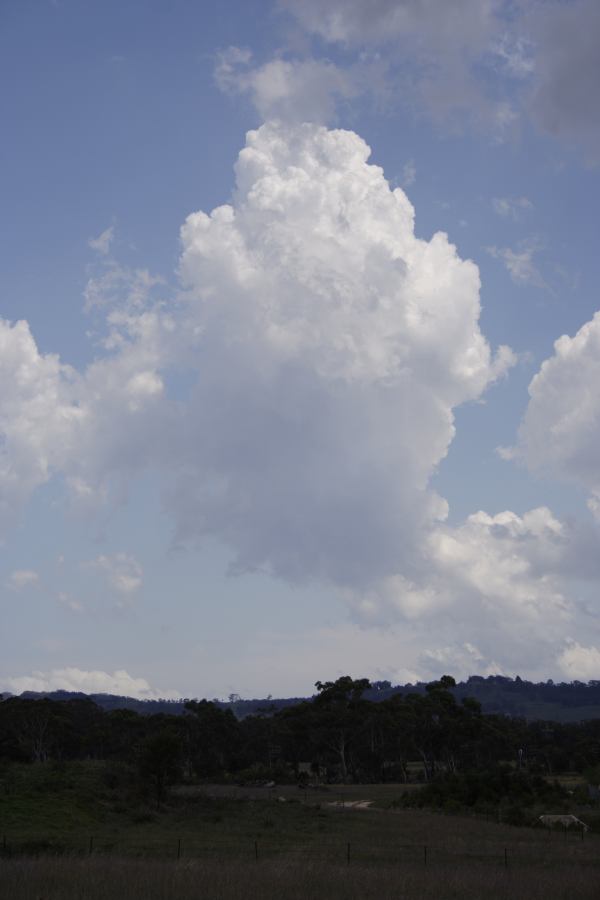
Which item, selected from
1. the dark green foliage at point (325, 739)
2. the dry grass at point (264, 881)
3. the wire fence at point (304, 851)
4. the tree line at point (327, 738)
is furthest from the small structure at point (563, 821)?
the tree line at point (327, 738)

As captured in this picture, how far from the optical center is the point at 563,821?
182 feet

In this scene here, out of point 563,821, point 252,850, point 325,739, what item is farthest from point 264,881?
point 325,739

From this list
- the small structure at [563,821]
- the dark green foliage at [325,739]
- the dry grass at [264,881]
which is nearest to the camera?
the dry grass at [264,881]

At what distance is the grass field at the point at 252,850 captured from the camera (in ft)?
85.6

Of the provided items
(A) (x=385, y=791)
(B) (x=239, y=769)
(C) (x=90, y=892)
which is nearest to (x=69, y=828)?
(C) (x=90, y=892)

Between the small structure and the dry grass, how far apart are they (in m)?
25.2

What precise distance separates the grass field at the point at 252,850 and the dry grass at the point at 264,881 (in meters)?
0.06

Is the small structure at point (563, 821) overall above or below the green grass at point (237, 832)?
below

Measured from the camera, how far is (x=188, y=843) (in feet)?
132

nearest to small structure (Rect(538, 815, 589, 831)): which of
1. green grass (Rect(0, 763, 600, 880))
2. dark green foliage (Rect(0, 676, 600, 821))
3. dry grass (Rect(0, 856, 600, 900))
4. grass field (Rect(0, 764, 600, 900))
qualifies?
green grass (Rect(0, 763, 600, 880))

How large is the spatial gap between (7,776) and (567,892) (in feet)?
160

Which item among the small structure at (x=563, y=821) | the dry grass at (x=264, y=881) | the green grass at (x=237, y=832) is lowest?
the small structure at (x=563, y=821)

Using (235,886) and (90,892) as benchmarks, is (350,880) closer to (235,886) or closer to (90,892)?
(235,886)

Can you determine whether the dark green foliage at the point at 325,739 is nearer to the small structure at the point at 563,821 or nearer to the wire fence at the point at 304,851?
the small structure at the point at 563,821
